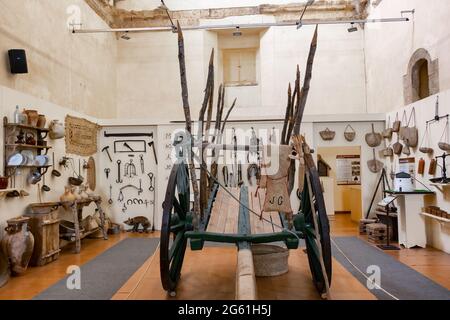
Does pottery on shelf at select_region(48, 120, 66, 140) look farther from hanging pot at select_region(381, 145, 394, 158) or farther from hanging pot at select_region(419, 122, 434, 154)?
hanging pot at select_region(381, 145, 394, 158)

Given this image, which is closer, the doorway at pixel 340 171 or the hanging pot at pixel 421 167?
the hanging pot at pixel 421 167

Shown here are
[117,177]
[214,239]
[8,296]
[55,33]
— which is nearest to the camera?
[214,239]

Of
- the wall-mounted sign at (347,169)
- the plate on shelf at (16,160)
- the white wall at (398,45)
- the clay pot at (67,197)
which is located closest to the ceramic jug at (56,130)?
the clay pot at (67,197)

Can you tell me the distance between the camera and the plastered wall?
5.29 m

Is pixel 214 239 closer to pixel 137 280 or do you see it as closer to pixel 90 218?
pixel 137 280

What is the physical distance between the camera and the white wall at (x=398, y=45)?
18.5ft

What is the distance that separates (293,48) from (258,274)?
7166 millimetres

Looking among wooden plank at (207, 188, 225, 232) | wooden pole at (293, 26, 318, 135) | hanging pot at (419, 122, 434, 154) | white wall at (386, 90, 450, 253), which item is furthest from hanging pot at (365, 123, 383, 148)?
wooden pole at (293, 26, 318, 135)

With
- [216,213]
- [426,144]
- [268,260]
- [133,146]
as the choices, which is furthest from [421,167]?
[133,146]

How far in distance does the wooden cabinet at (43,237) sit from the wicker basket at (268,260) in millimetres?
2940

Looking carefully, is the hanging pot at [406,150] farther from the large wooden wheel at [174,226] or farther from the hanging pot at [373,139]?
the large wooden wheel at [174,226]

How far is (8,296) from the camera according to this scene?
11.9 feet

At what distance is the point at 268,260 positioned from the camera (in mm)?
3936

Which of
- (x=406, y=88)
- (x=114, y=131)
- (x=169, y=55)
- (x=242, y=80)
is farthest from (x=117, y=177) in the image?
(x=406, y=88)
